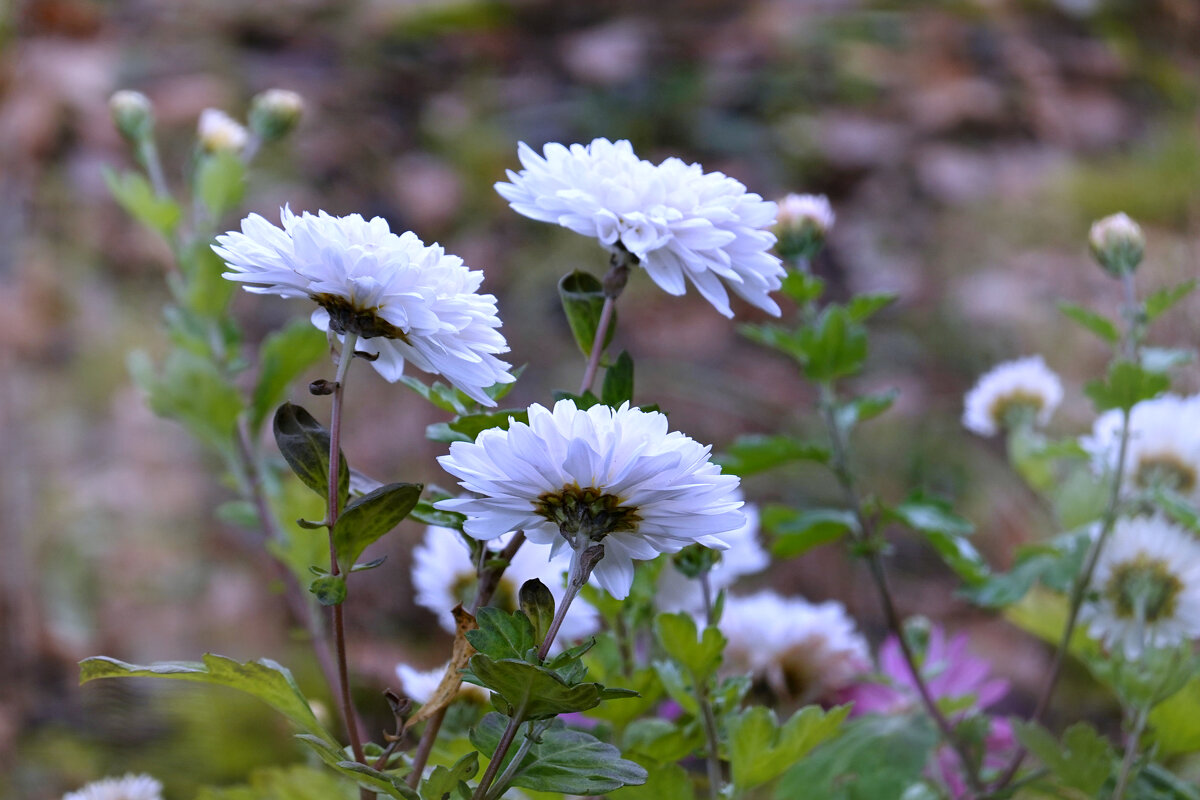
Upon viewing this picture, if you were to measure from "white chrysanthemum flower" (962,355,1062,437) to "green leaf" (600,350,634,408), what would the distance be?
0.34m

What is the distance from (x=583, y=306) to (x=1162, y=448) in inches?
12.4

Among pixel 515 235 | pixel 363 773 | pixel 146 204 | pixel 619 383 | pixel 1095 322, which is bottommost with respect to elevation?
pixel 363 773

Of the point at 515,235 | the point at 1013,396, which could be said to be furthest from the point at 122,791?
the point at 515,235

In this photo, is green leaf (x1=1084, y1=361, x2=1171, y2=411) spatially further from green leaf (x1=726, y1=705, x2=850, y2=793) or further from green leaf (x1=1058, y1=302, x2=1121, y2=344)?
green leaf (x1=726, y1=705, x2=850, y2=793)

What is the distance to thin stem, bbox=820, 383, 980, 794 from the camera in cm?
48

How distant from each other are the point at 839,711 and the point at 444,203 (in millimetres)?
1642

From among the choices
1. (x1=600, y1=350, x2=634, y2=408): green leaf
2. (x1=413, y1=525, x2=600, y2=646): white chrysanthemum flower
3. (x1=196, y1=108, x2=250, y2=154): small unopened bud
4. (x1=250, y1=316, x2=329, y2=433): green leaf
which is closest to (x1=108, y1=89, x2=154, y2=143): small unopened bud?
(x1=196, y1=108, x2=250, y2=154): small unopened bud

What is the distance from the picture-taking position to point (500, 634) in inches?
11.1

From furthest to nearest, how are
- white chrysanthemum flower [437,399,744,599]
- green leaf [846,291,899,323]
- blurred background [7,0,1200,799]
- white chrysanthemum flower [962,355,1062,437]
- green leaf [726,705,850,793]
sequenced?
1. blurred background [7,0,1200,799]
2. white chrysanthemum flower [962,355,1062,437]
3. green leaf [846,291,899,323]
4. green leaf [726,705,850,793]
5. white chrysanthemum flower [437,399,744,599]

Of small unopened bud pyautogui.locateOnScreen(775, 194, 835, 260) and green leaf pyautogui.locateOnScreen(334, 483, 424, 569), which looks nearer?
green leaf pyautogui.locateOnScreen(334, 483, 424, 569)

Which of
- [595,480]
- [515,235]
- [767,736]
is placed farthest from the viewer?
[515,235]

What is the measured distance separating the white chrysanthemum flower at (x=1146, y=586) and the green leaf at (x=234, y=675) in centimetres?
35

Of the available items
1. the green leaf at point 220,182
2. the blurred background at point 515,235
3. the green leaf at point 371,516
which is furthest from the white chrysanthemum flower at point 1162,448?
the blurred background at point 515,235

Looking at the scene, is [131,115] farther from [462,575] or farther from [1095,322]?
[1095,322]
